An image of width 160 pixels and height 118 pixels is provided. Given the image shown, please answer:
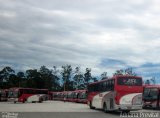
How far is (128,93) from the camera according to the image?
25.4 metres

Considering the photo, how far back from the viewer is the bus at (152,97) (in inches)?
1391

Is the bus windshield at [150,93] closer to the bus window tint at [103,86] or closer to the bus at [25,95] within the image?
the bus window tint at [103,86]

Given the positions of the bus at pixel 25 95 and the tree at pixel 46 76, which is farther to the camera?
the tree at pixel 46 76

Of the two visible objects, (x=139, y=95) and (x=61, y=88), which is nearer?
(x=139, y=95)

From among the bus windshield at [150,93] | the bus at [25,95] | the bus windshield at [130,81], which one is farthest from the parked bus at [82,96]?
the bus windshield at [130,81]

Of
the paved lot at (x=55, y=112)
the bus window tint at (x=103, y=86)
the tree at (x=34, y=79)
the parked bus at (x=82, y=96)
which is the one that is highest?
the tree at (x=34, y=79)

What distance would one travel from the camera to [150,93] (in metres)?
36.8

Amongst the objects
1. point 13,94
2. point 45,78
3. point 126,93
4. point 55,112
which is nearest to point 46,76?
point 45,78

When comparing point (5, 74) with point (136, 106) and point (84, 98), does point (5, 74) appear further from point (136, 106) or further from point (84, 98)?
point (136, 106)

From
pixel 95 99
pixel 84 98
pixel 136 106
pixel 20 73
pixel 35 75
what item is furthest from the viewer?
pixel 20 73

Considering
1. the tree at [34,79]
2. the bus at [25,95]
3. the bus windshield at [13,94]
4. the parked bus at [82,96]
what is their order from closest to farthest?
1. the parked bus at [82,96]
2. the bus at [25,95]
3. the bus windshield at [13,94]
4. the tree at [34,79]

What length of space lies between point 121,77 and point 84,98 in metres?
32.4

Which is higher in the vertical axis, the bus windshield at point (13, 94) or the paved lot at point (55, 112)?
the bus windshield at point (13, 94)

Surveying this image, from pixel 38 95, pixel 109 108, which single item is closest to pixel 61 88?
pixel 38 95
